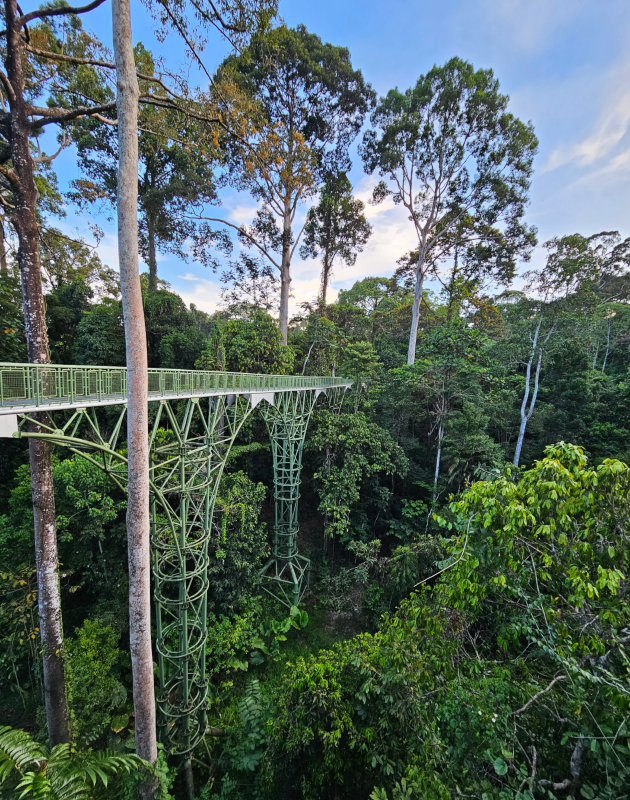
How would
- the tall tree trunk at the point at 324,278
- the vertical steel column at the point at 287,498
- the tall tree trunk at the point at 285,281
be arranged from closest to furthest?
the vertical steel column at the point at 287,498 → the tall tree trunk at the point at 285,281 → the tall tree trunk at the point at 324,278

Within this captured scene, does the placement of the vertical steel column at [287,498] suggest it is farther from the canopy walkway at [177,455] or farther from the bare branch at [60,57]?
the bare branch at [60,57]

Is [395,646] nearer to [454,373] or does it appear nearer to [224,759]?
[224,759]

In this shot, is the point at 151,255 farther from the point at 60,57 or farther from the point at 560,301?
the point at 560,301

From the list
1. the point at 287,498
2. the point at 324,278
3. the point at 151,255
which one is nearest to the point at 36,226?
the point at 287,498

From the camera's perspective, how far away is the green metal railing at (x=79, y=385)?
343 cm

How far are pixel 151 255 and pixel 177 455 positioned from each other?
1626 cm

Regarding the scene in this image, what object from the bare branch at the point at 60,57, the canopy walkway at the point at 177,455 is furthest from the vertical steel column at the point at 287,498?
the bare branch at the point at 60,57

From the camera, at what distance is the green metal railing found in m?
3.43

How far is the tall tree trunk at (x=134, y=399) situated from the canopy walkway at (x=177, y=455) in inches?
11.9

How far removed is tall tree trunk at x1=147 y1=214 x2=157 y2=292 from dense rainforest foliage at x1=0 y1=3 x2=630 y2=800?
22 cm

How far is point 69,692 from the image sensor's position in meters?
6.04

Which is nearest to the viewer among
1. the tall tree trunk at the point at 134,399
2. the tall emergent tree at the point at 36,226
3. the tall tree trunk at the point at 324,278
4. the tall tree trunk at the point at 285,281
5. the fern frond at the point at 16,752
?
the fern frond at the point at 16,752

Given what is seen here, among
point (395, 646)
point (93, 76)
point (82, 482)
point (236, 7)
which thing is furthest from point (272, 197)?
point (395, 646)

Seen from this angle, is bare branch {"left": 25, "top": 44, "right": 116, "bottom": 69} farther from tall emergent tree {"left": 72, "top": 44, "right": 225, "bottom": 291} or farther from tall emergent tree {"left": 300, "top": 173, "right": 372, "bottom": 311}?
tall emergent tree {"left": 300, "top": 173, "right": 372, "bottom": 311}
